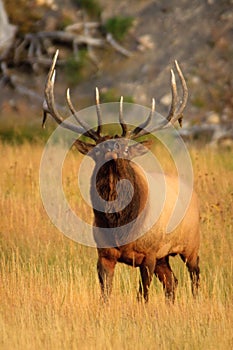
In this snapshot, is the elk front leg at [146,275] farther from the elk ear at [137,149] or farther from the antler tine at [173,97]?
the antler tine at [173,97]

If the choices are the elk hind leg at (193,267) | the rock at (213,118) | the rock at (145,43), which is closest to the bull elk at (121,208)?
the elk hind leg at (193,267)

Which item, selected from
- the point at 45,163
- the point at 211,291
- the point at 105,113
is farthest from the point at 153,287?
the point at 105,113

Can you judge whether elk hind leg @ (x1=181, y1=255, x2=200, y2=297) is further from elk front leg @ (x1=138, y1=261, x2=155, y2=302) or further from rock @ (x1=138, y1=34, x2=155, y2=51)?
rock @ (x1=138, y1=34, x2=155, y2=51)

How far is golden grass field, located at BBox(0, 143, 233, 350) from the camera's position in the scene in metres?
6.20

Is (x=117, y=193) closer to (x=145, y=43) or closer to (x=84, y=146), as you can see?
(x=84, y=146)

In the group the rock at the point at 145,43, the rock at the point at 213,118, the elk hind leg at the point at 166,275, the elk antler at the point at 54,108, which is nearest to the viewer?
the elk antler at the point at 54,108

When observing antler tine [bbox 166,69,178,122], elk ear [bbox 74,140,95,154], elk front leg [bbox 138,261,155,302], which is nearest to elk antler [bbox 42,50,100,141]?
elk ear [bbox 74,140,95,154]

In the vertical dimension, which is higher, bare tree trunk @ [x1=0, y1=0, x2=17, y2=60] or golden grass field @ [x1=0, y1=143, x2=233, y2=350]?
bare tree trunk @ [x1=0, y1=0, x2=17, y2=60]

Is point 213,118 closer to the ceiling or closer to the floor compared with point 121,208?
closer to the ceiling

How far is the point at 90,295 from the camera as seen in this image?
7312 mm

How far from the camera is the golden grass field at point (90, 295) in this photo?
6203 millimetres

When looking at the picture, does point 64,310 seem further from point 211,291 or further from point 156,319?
point 211,291

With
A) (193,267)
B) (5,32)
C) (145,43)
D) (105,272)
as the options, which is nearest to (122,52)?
(145,43)

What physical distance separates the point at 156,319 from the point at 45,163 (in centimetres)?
615
